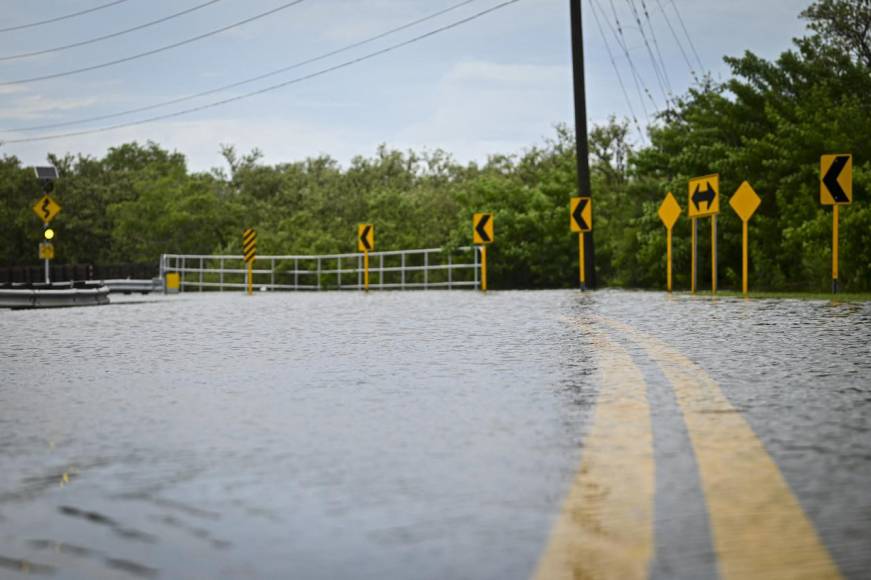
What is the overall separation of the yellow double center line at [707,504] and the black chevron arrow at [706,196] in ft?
68.0

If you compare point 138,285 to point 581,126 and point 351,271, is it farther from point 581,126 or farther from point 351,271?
point 581,126

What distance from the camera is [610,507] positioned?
4602 mm

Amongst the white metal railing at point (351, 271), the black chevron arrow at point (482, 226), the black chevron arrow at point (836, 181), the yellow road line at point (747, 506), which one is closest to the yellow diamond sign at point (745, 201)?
the black chevron arrow at point (836, 181)

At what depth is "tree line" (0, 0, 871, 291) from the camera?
30.3m

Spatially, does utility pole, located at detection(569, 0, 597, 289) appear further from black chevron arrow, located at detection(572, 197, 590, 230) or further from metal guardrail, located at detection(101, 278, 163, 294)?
metal guardrail, located at detection(101, 278, 163, 294)

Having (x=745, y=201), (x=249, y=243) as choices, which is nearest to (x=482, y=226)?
(x=745, y=201)

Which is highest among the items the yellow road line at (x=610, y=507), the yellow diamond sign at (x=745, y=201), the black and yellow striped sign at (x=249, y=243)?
the yellow diamond sign at (x=745, y=201)

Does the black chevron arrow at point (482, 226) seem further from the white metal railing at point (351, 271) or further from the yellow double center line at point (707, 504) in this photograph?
the yellow double center line at point (707, 504)

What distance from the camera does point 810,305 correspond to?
63.5 ft

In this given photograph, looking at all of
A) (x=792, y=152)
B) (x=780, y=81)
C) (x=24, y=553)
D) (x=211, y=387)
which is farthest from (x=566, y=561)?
(x=780, y=81)

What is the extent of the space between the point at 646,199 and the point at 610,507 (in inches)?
1302

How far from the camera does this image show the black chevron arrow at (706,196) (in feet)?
90.6

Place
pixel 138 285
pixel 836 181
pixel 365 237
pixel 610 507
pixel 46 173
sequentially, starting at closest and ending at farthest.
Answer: pixel 610 507 < pixel 836 181 < pixel 46 173 < pixel 365 237 < pixel 138 285

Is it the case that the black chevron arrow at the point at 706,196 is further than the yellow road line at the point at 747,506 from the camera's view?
Yes
